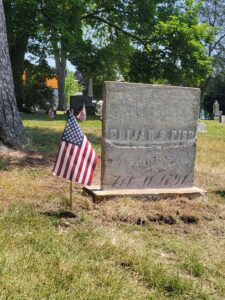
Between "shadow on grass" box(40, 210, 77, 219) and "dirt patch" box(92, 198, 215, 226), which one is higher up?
"shadow on grass" box(40, 210, 77, 219)

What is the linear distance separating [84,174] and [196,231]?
1304 mm

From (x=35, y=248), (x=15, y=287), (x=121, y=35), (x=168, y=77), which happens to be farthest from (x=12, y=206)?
(x=121, y=35)

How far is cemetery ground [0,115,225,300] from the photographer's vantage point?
3289 millimetres

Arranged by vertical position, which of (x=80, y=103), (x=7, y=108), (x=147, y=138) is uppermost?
(x=7, y=108)

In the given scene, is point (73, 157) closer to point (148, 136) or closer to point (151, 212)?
point (151, 212)

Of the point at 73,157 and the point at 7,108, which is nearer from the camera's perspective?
the point at 73,157

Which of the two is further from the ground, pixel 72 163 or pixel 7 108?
pixel 7 108

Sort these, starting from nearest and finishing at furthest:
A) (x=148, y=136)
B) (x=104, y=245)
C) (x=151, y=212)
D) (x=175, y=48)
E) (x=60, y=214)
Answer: (x=104, y=245) → (x=60, y=214) → (x=151, y=212) → (x=148, y=136) → (x=175, y=48)

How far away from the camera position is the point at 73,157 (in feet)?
16.4

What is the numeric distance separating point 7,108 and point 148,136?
282 cm

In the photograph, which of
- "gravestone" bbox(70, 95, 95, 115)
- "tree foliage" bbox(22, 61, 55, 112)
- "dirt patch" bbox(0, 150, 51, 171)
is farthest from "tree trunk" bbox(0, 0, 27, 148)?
"gravestone" bbox(70, 95, 95, 115)

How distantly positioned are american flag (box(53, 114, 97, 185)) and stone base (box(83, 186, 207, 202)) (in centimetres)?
50

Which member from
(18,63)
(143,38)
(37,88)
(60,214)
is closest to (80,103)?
(37,88)

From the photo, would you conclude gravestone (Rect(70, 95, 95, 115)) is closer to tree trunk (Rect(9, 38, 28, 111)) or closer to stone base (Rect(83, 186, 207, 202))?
tree trunk (Rect(9, 38, 28, 111))
